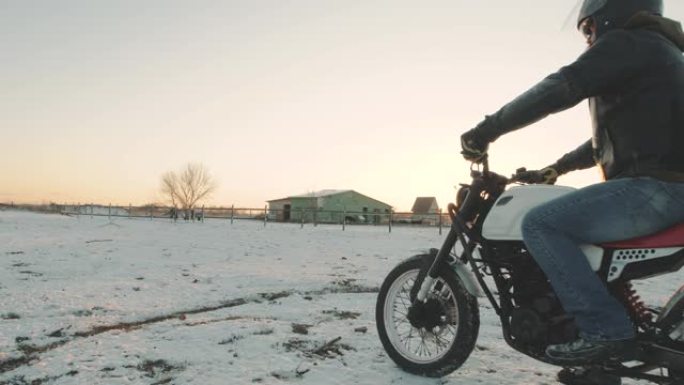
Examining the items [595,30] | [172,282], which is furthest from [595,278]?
[172,282]

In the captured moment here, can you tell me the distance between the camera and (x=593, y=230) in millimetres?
2332

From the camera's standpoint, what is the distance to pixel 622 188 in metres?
2.23

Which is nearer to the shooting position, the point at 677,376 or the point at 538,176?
the point at 677,376

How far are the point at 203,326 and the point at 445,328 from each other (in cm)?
233

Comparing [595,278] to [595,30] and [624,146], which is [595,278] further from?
[595,30]

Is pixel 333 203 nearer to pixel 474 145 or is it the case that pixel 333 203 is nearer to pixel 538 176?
pixel 538 176

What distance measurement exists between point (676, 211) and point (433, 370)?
1697 mm

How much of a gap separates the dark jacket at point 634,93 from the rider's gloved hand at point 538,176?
70 cm

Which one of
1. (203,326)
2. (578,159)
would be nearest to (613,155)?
(578,159)

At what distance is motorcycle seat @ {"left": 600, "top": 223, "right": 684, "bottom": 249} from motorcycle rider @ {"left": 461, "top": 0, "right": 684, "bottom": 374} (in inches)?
1.3

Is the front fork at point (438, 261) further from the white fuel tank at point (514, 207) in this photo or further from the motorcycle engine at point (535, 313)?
the motorcycle engine at point (535, 313)

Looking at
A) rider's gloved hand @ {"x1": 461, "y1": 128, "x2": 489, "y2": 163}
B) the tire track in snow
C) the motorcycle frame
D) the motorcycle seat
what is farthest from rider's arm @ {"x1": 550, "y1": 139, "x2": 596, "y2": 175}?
the tire track in snow

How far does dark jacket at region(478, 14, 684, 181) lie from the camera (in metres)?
2.16

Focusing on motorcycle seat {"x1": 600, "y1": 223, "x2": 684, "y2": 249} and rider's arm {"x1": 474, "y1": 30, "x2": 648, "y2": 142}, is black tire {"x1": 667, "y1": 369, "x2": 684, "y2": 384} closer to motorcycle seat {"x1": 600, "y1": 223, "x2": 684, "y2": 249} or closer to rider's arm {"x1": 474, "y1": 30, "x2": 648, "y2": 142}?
motorcycle seat {"x1": 600, "y1": 223, "x2": 684, "y2": 249}
